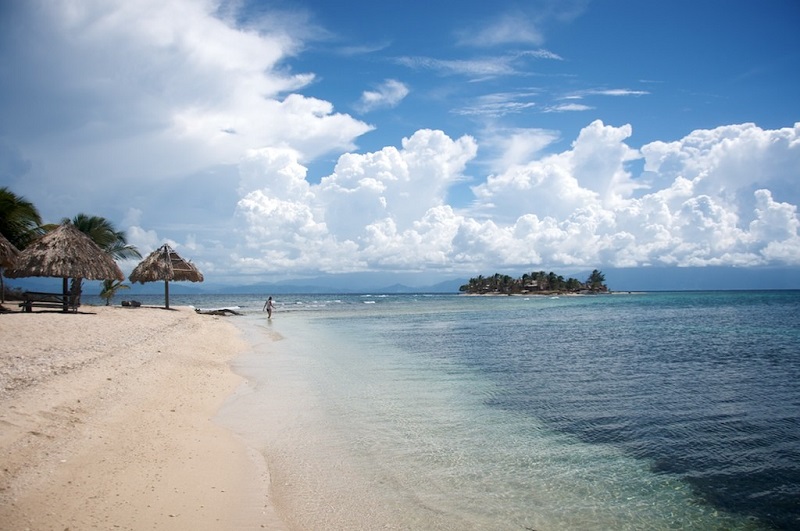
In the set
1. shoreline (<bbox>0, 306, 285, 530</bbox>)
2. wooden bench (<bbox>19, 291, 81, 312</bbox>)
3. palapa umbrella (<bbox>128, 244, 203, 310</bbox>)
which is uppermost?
palapa umbrella (<bbox>128, 244, 203, 310</bbox>)

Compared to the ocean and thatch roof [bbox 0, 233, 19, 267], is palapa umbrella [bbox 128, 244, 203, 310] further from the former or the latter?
the ocean

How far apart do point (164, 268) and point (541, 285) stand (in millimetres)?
130475

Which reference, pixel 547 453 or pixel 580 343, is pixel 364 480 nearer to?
pixel 547 453

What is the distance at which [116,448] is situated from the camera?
21.6 feet

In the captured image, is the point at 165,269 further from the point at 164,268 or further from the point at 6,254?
the point at 6,254

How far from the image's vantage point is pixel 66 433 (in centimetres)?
670

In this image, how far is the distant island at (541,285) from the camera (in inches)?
5901

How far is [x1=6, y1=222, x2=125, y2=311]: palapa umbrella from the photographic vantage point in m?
22.4

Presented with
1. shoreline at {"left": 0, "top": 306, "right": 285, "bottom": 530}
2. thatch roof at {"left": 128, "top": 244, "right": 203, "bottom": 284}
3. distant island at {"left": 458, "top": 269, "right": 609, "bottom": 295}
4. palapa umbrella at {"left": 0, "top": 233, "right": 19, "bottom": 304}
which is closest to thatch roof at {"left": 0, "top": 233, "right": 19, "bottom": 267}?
palapa umbrella at {"left": 0, "top": 233, "right": 19, "bottom": 304}

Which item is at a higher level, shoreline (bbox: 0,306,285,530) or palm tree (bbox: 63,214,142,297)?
palm tree (bbox: 63,214,142,297)

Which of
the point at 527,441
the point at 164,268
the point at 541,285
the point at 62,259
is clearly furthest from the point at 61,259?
the point at 541,285

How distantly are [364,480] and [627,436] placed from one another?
501 centimetres

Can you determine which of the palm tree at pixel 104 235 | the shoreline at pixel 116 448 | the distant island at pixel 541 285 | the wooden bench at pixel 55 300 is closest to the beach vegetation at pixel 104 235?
the palm tree at pixel 104 235

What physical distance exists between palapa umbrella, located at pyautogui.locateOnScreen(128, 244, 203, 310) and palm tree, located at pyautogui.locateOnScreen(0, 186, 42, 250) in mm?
8333
